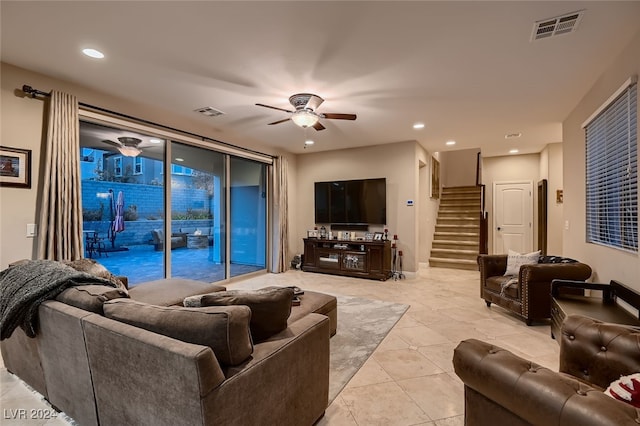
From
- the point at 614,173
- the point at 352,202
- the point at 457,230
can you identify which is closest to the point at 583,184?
the point at 614,173

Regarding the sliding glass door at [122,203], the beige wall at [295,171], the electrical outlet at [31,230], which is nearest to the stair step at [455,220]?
the beige wall at [295,171]

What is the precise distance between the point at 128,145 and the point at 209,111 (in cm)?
115

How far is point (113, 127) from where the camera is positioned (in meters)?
3.76

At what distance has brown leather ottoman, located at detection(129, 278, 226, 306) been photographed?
2.70m

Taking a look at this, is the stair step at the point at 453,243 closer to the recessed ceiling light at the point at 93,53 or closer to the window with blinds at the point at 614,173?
the window with blinds at the point at 614,173

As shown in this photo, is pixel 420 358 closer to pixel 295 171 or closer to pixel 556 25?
pixel 556 25

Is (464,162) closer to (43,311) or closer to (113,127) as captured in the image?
(113,127)

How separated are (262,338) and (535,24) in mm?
2866

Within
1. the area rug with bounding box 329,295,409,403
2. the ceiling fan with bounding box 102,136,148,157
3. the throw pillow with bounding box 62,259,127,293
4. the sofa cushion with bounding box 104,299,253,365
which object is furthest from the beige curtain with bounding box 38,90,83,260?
the area rug with bounding box 329,295,409,403

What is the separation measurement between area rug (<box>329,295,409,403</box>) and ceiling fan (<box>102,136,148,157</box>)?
11.4 feet

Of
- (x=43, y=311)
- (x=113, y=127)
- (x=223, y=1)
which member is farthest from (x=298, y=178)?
(x=43, y=311)

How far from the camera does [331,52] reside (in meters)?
2.61

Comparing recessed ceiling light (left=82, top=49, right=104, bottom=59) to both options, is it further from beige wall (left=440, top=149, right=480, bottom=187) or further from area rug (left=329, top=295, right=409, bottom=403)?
beige wall (left=440, top=149, right=480, bottom=187)

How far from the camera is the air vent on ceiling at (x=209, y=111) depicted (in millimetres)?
4074
